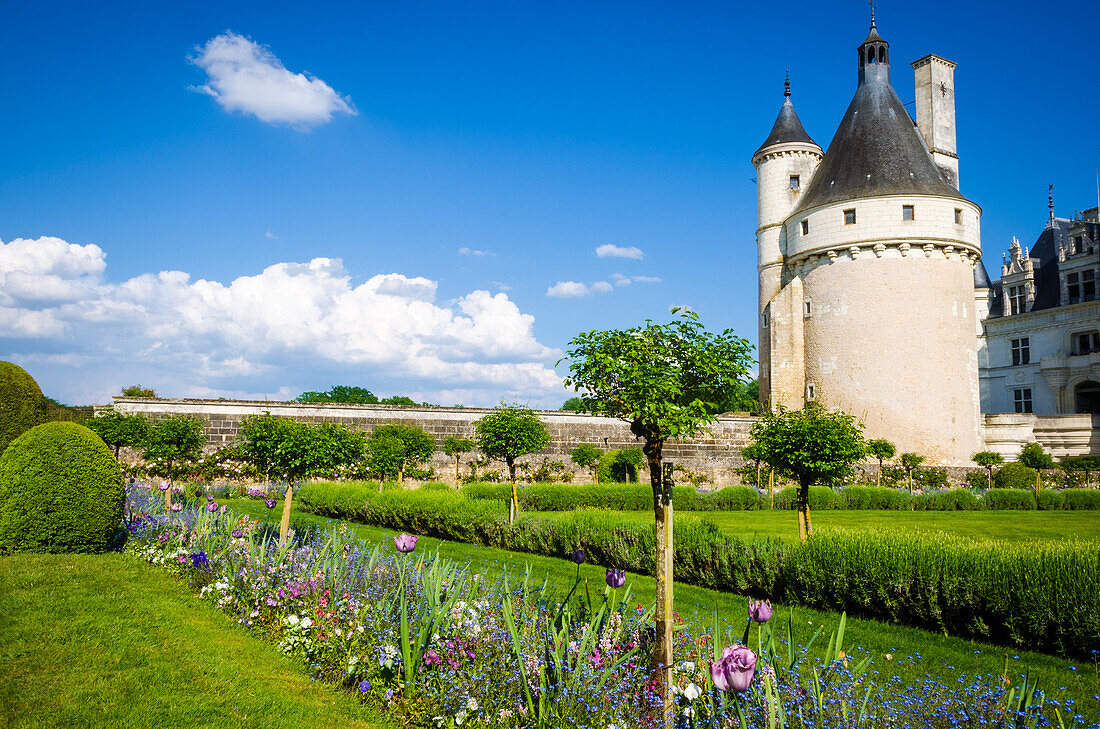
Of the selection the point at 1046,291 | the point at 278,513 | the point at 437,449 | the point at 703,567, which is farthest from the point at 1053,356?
the point at 278,513

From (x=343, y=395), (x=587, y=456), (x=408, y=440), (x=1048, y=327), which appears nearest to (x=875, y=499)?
(x=587, y=456)

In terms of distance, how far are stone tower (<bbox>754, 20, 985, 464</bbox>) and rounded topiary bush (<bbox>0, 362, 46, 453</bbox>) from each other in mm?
27532

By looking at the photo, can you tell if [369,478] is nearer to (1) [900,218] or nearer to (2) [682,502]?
(2) [682,502]

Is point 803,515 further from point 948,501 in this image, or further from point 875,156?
point 875,156

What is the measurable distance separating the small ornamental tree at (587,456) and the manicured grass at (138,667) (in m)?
17.0

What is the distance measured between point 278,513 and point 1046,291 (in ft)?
127

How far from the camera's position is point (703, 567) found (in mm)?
9414

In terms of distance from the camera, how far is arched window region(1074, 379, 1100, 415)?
107 ft

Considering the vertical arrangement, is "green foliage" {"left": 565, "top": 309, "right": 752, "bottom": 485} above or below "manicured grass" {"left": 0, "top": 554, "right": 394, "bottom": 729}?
above

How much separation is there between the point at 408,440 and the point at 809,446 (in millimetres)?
11820

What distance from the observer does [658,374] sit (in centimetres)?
518

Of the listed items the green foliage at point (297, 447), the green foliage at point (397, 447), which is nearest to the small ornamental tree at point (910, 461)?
the green foliage at point (397, 447)

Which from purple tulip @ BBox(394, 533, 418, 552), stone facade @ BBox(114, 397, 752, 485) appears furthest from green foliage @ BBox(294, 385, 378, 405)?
purple tulip @ BBox(394, 533, 418, 552)

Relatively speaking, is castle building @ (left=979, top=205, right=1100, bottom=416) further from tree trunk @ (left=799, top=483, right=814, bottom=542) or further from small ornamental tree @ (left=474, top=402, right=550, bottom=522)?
small ornamental tree @ (left=474, top=402, right=550, bottom=522)
